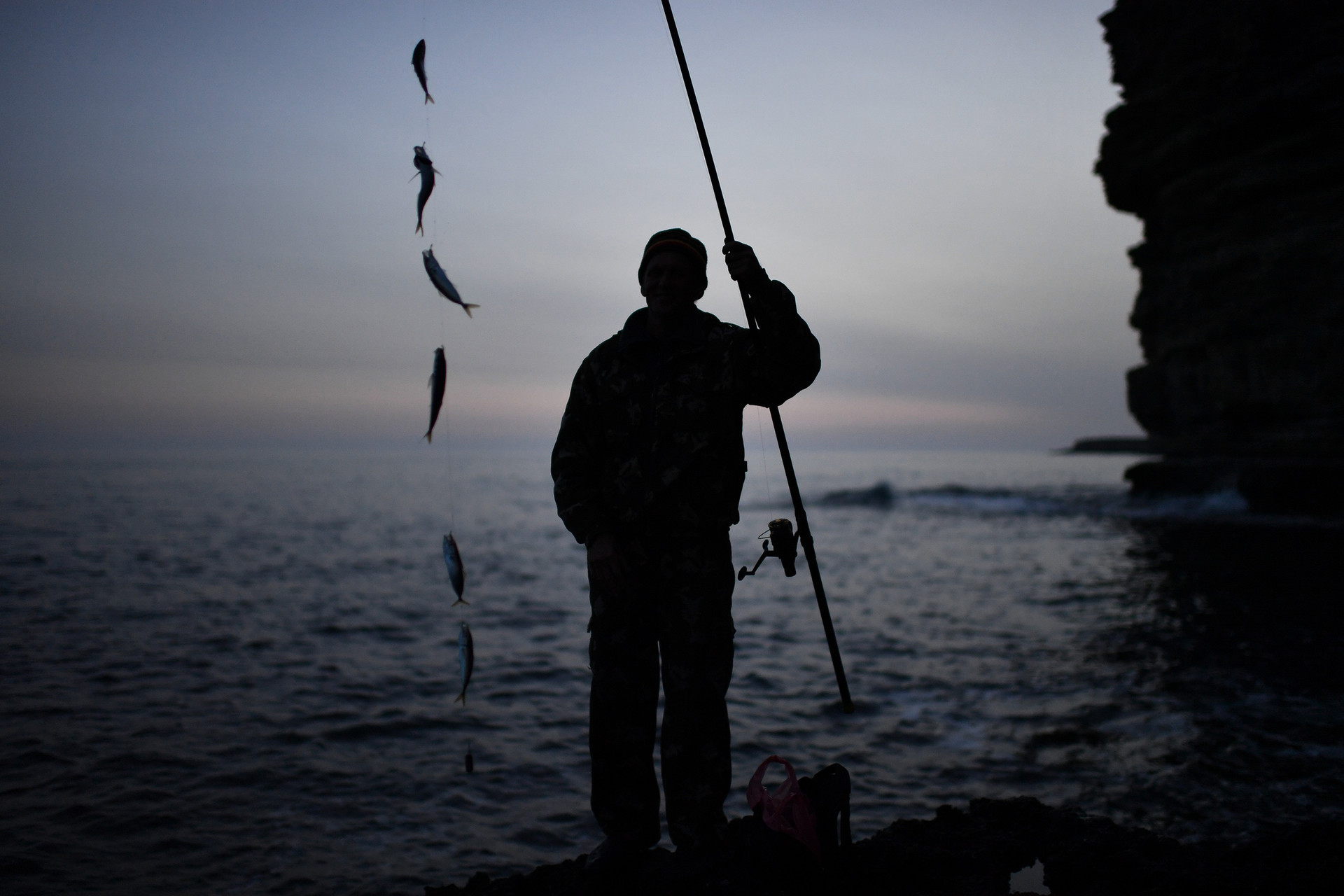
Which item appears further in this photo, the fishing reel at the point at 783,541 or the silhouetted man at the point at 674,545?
the fishing reel at the point at 783,541

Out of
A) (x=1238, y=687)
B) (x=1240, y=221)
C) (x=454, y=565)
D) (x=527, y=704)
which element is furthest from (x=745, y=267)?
(x=1240, y=221)

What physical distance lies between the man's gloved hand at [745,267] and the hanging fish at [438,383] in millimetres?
1411

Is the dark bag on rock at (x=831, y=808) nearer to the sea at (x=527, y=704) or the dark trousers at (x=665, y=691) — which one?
the dark trousers at (x=665, y=691)

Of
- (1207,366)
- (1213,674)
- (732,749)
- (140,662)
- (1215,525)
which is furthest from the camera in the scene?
(1207,366)

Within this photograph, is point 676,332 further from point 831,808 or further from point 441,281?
point 831,808

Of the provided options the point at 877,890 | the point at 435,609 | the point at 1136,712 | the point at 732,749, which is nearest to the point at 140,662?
the point at 435,609

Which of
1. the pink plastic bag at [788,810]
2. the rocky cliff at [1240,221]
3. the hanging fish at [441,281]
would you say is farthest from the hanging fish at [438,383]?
the rocky cliff at [1240,221]

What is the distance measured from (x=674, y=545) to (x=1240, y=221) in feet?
85.3

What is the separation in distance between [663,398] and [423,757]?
422 cm

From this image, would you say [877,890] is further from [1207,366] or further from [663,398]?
[1207,366]

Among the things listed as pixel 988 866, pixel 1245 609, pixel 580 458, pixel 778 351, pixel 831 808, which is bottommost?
pixel 1245 609

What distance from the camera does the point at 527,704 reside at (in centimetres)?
743

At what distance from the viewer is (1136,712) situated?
257 inches

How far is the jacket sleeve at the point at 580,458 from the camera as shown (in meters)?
3.31
